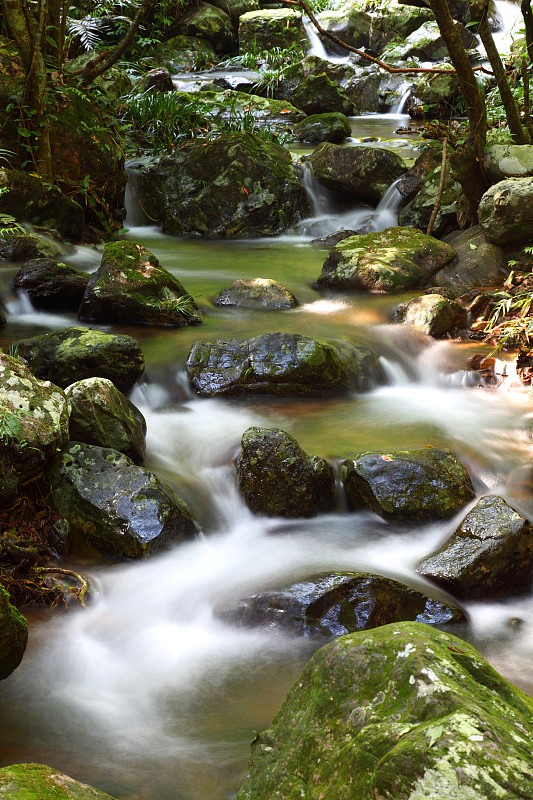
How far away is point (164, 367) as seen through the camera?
17.7 ft

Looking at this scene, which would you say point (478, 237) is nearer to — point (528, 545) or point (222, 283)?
point (222, 283)

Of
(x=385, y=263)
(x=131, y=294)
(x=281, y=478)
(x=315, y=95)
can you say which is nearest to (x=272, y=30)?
(x=315, y=95)

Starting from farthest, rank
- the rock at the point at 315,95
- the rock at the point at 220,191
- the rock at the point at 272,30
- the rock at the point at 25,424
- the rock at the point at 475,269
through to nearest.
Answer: the rock at the point at 272,30
the rock at the point at 315,95
the rock at the point at 220,191
the rock at the point at 475,269
the rock at the point at 25,424

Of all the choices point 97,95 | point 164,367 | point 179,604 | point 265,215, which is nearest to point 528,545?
point 179,604

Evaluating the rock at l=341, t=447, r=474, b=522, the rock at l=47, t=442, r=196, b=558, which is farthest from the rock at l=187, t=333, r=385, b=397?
the rock at l=47, t=442, r=196, b=558

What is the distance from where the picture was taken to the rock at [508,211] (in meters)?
6.84

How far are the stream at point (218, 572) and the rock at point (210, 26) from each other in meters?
16.7

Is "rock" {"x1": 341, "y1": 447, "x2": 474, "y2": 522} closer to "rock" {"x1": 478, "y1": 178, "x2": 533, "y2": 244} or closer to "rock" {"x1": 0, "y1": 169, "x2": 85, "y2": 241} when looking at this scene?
"rock" {"x1": 478, "y1": 178, "x2": 533, "y2": 244}

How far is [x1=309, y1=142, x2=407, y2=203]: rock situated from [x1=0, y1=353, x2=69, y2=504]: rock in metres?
7.39

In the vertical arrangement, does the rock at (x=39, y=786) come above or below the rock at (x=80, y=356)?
below

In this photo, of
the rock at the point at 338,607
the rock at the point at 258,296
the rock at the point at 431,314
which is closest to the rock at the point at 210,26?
the rock at the point at 258,296

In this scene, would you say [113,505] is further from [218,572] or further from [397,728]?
[397,728]

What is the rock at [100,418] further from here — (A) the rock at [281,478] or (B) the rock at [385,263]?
(B) the rock at [385,263]

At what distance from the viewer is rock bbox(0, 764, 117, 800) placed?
159 cm
